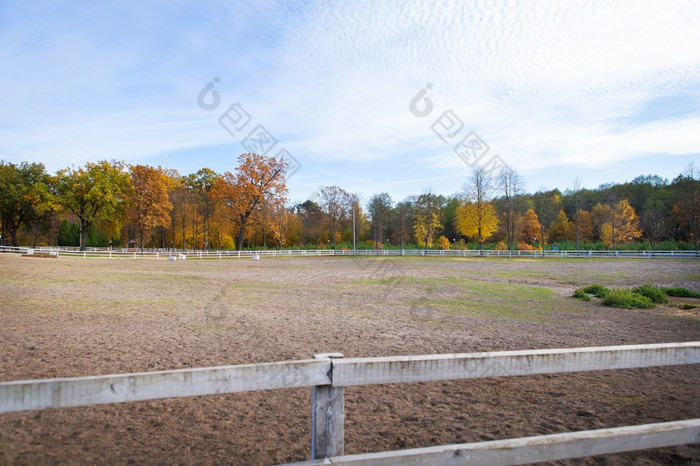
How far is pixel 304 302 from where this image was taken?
13047 mm

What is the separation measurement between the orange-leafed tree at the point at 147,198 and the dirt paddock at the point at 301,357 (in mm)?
38298

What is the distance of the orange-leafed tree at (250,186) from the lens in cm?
4997

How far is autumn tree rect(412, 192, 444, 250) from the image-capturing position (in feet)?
217

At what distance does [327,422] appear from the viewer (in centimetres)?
263

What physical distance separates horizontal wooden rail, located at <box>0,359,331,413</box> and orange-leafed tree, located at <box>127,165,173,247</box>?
174ft

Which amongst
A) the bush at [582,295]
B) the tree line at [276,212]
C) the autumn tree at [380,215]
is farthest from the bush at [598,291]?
the autumn tree at [380,215]

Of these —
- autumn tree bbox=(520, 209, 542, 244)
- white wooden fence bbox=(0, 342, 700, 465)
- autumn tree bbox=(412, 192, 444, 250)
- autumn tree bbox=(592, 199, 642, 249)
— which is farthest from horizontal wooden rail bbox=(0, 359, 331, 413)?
autumn tree bbox=(520, 209, 542, 244)

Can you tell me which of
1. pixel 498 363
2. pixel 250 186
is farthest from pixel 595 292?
pixel 250 186

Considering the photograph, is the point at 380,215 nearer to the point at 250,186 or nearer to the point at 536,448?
the point at 250,186

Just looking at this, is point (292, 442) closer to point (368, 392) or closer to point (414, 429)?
point (414, 429)

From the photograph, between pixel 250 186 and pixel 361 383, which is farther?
pixel 250 186

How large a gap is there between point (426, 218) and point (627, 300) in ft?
178

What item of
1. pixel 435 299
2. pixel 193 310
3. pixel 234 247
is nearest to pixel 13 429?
pixel 193 310

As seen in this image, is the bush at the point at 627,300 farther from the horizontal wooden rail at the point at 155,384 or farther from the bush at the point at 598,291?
the horizontal wooden rail at the point at 155,384
